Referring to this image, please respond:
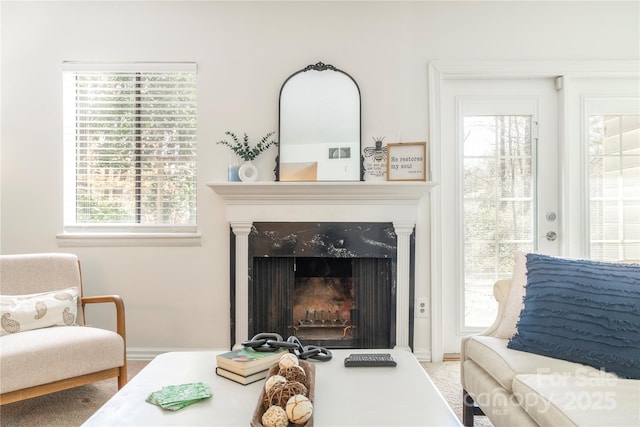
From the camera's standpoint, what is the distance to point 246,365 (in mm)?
1319

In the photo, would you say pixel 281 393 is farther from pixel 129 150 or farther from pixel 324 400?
pixel 129 150

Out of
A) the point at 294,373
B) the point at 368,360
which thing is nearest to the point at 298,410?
the point at 294,373

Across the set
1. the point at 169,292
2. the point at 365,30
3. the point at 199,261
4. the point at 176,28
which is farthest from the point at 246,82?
the point at 169,292

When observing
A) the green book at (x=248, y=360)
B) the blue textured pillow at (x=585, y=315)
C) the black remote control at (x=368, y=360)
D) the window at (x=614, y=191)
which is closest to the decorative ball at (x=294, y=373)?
the green book at (x=248, y=360)

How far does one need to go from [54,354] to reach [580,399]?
219 cm

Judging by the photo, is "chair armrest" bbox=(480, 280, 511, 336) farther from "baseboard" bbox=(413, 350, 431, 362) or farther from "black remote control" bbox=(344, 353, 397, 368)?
"baseboard" bbox=(413, 350, 431, 362)

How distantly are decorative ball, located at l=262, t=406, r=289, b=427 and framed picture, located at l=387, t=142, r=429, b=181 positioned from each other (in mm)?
1975

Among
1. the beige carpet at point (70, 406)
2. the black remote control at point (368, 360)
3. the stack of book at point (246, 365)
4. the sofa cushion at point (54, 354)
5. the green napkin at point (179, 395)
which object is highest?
the stack of book at point (246, 365)

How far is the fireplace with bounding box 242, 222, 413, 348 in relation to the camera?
2.69m

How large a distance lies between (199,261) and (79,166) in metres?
1.17

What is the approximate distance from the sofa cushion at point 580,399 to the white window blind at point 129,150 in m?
2.37

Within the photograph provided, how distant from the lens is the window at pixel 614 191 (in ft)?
9.21

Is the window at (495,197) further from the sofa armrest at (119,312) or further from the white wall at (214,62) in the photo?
the sofa armrest at (119,312)

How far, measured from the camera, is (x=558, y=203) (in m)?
2.81
